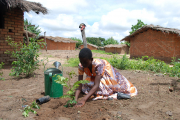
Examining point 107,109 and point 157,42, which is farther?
point 157,42

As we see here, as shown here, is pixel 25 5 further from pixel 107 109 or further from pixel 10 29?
pixel 107 109

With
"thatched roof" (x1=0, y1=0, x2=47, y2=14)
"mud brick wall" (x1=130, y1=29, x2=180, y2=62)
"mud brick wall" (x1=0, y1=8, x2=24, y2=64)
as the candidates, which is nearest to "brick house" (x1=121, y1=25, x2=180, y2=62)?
"mud brick wall" (x1=130, y1=29, x2=180, y2=62)

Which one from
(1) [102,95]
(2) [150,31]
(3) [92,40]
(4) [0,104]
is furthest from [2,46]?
(3) [92,40]

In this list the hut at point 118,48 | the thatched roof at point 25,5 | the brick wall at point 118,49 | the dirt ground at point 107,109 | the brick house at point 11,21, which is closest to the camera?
the dirt ground at point 107,109

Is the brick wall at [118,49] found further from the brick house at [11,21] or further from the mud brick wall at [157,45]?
the brick house at [11,21]

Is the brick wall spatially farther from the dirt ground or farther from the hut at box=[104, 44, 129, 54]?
the dirt ground

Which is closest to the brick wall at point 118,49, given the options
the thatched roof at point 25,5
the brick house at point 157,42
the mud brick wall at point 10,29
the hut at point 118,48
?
the hut at point 118,48

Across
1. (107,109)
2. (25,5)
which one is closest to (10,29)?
(25,5)

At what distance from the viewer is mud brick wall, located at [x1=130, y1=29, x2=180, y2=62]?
417 inches

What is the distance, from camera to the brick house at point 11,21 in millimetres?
5745

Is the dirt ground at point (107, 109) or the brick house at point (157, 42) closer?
the dirt ground at point (107, 109)

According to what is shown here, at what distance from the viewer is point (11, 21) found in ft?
→ 19.8

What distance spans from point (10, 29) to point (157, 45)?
10.7m

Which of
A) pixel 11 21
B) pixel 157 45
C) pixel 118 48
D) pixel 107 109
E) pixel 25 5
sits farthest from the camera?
pixel 118 48
